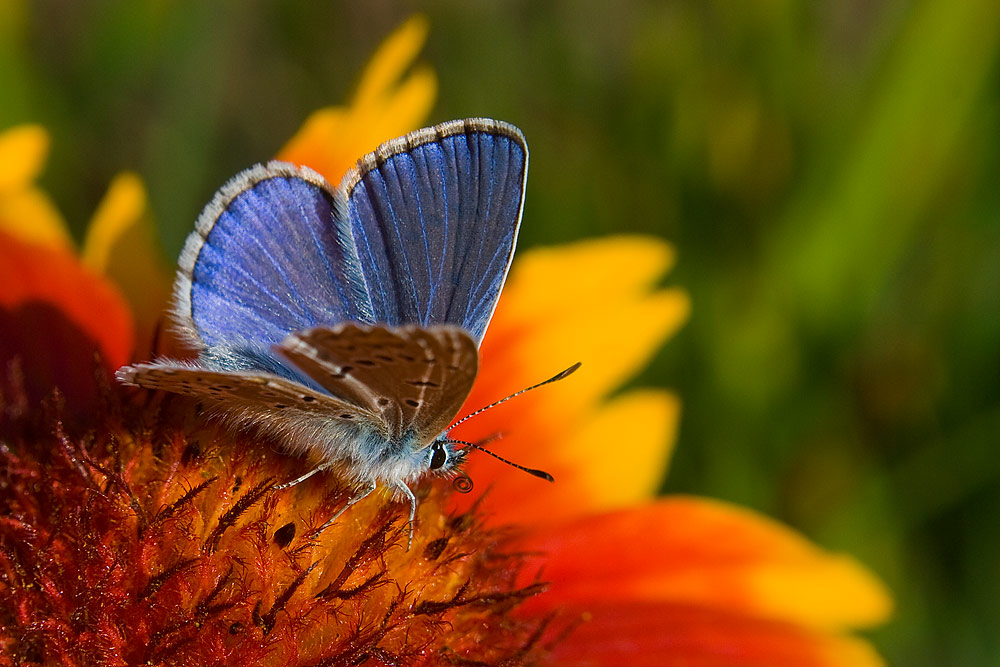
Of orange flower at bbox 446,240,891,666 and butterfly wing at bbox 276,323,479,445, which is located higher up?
butterfly wing at bbox 276,323,479,445

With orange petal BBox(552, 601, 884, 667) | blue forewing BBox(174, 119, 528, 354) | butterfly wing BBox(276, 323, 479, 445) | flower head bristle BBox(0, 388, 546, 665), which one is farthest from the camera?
orange petal BBox(552, 601, 884, 667)

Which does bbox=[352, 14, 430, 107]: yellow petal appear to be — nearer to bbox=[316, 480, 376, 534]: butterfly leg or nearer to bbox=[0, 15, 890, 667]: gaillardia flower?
bbox=[0, 15, 890, 667]: gaillardia flower

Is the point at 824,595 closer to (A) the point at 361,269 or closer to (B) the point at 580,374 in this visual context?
(B) the point at 580,374

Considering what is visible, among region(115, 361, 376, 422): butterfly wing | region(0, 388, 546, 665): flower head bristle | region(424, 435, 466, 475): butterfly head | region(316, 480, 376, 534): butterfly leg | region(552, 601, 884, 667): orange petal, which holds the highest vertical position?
region(115, 361, 376, 422): butterfly wing

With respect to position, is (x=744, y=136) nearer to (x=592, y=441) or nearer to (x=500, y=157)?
(x=592, y=441)

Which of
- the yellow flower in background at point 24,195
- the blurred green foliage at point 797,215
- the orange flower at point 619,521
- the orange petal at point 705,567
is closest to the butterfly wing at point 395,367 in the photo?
the orange flower at point 619,521

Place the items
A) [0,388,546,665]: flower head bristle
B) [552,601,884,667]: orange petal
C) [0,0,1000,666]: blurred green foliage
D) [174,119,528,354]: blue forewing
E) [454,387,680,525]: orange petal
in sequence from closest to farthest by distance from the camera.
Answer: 1. [0,388,546,665]: flower head bristle
2. [174,119,528,354]: blue forewing
3. [552,601,884,667]: orange petal
4. [454,387,680,525]: orange petal
5. [0,0,1000,666]: blurred green foliage

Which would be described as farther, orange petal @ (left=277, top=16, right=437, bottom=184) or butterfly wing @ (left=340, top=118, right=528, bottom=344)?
orange petal @ (left=277, top=16, right=437, bottom=184)

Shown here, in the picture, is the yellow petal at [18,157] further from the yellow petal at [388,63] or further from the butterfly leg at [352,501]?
the butterfly leg at [352,501]

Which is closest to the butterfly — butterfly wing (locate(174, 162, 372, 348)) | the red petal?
butterfly wing (locate(174, 162, 372, 348))
